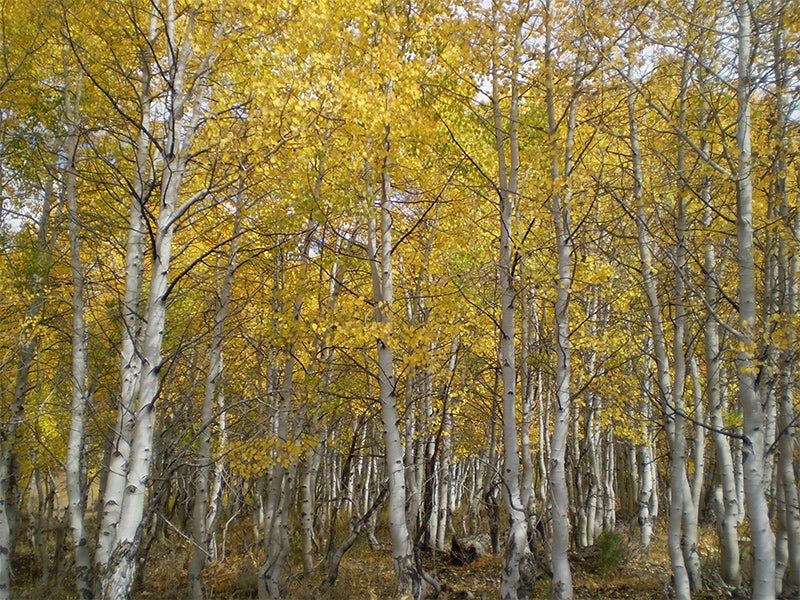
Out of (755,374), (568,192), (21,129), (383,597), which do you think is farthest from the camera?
(383,597)

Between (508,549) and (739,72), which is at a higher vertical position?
(739,72)

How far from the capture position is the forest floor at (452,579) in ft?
28.5

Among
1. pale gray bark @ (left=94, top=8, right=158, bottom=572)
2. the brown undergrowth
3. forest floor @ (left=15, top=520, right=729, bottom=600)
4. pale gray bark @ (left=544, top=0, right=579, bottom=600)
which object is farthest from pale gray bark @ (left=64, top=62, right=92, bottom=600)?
pale gray bark @ (left=544, top=0, right=579, bottom=600)

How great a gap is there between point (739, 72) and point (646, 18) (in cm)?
133

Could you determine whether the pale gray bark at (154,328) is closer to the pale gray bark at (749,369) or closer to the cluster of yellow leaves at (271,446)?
the cluster of yellow leaves at (271,446)

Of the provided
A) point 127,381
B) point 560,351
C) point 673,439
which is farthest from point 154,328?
point 673,439

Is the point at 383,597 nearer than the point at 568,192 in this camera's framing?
No

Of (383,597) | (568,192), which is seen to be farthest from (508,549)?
(383,597)

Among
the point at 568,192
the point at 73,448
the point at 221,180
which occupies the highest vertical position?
the point at 568,192

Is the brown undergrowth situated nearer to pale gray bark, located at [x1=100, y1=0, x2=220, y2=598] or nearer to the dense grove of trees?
the dense grove of trees

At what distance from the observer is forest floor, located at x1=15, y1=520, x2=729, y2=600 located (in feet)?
28.5

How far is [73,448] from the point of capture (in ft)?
21.6

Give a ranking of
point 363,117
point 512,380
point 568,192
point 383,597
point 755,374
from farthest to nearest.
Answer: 1. point 383,597
2. point 568,192
3. point 512,380
4. point 363,117
5. point 755,374

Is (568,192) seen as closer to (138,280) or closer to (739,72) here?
(739,72)
